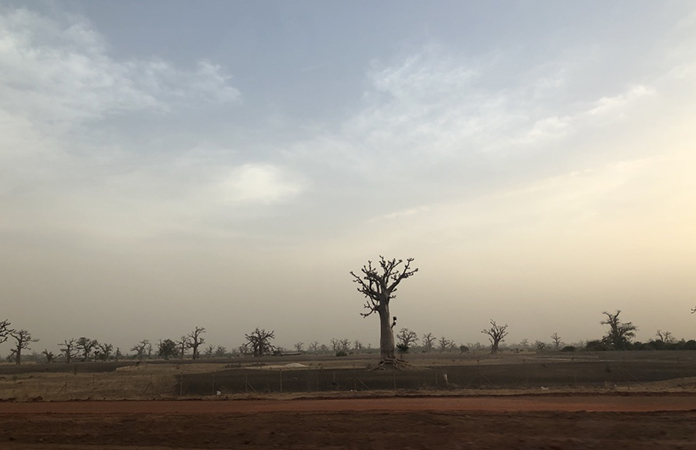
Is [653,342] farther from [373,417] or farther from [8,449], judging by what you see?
[8,449]

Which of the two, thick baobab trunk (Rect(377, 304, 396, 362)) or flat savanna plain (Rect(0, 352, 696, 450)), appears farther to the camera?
thick baobab trunk (Rect(377, 304, 396, 362))

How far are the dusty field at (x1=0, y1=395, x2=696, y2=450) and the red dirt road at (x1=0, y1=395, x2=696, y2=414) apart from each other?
5cm

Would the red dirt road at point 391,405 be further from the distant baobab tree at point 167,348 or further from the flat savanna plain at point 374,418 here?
the distant baobab tree at point 167,348

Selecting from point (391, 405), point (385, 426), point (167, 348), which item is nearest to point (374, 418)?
point (385, 426)

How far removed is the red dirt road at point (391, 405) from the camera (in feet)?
68.8

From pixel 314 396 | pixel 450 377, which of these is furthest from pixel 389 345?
pixel 314 396

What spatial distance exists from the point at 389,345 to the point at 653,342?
71561 mm

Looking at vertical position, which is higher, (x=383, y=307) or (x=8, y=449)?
(x=383, y=307)

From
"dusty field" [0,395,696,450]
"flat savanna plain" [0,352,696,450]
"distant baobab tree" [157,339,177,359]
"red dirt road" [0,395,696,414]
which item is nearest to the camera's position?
"dusty field" [0,395,696,450]

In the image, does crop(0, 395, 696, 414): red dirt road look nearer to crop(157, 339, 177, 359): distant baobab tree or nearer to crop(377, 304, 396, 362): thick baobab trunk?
crop(377, 304, 396, 362): thick baobab trunk

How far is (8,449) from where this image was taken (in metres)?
17.0

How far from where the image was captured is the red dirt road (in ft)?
68.8

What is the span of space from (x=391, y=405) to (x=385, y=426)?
5247 millimetres

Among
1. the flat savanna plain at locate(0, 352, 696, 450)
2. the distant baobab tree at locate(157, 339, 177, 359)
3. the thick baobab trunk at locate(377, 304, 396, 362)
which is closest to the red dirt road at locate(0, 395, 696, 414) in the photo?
the flat savanna plain at locate(0, 352, 696, 450)
